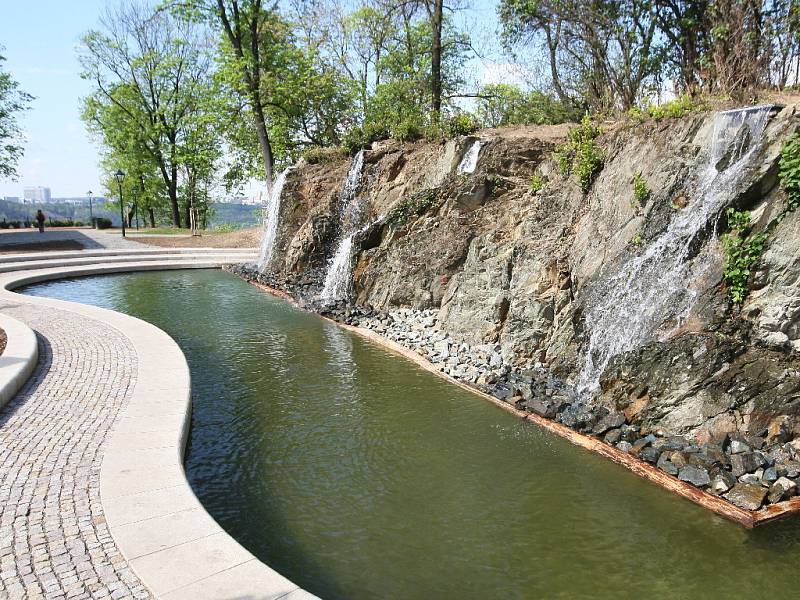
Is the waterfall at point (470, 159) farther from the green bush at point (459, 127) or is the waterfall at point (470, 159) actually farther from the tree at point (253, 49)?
the tree at point (253, 49)

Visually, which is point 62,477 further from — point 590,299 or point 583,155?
point 583,155

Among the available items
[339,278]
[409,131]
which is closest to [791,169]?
[339,278]

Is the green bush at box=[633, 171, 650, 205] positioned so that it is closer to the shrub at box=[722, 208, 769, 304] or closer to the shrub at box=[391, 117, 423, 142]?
the shrub at box=[722, 208, 769, 304]

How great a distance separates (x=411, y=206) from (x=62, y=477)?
11159 mm

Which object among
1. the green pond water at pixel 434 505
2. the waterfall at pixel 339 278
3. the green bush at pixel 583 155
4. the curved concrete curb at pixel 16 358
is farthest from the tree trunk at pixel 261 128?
the green pond water at pixel 434 505

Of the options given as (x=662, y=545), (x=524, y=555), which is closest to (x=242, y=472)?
(x=524, y=555)

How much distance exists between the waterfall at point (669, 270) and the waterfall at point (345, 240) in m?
8.44

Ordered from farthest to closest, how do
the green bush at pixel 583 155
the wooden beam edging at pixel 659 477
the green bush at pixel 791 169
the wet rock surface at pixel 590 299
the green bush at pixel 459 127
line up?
the green bush at pixel 459 127, the green bush at pixel 583 155, the green bush at pixel 791 169, the wet rock surface at pixel 590 299, the wooden beam edging at pixel 659 477

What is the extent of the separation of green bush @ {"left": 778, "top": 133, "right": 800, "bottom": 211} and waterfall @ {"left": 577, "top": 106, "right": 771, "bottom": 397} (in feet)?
1.79

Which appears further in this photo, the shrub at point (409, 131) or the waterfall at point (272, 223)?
the waterfall at point (272, 223)

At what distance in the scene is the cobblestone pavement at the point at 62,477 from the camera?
13.5 feet

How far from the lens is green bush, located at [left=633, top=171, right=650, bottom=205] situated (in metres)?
9.27

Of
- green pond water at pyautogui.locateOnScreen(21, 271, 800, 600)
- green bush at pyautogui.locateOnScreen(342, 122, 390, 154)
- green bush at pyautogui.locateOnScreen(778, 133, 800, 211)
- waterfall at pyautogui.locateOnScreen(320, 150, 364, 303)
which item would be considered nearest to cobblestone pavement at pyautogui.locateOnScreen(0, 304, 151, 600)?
green pond water at pyautogui.locateOnScreen(21, 271, 800, 600)

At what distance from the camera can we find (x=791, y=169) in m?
7.16
